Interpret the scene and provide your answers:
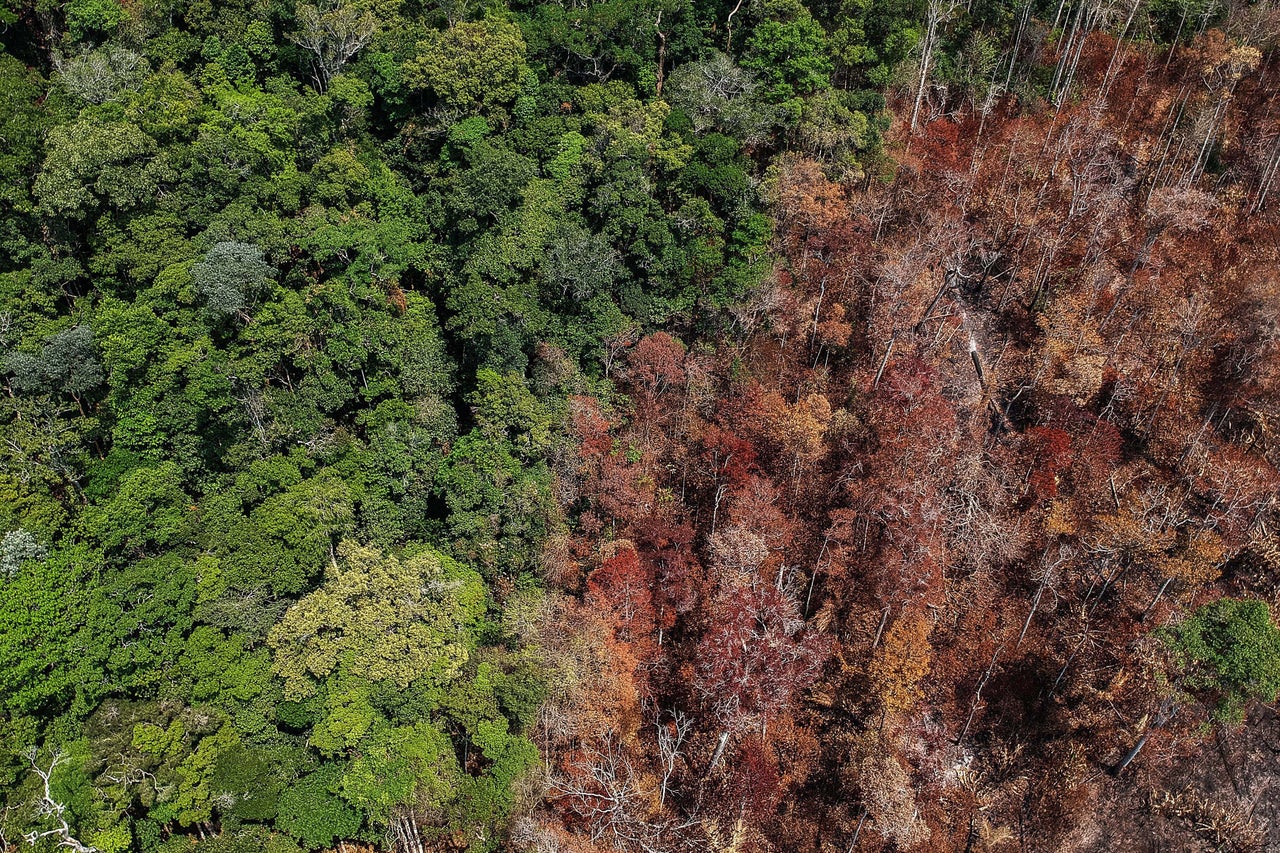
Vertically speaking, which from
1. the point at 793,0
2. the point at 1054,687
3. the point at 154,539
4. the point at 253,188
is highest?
the point at 793,0

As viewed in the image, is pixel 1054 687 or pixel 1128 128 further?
pixel 1128 128

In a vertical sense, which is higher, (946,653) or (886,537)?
(886,537)

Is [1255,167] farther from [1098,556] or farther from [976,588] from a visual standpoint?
[976,588]

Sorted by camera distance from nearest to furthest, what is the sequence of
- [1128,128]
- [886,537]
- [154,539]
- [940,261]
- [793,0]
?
[154,539]
[886,537]
[793,0]
[940,261]
[1128,128]

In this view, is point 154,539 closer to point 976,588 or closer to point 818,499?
point 818,499

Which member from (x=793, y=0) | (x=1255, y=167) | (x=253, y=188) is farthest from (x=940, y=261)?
(x=253, y=188)

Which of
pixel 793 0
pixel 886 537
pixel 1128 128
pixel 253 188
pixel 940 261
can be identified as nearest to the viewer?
pixel 253 188
